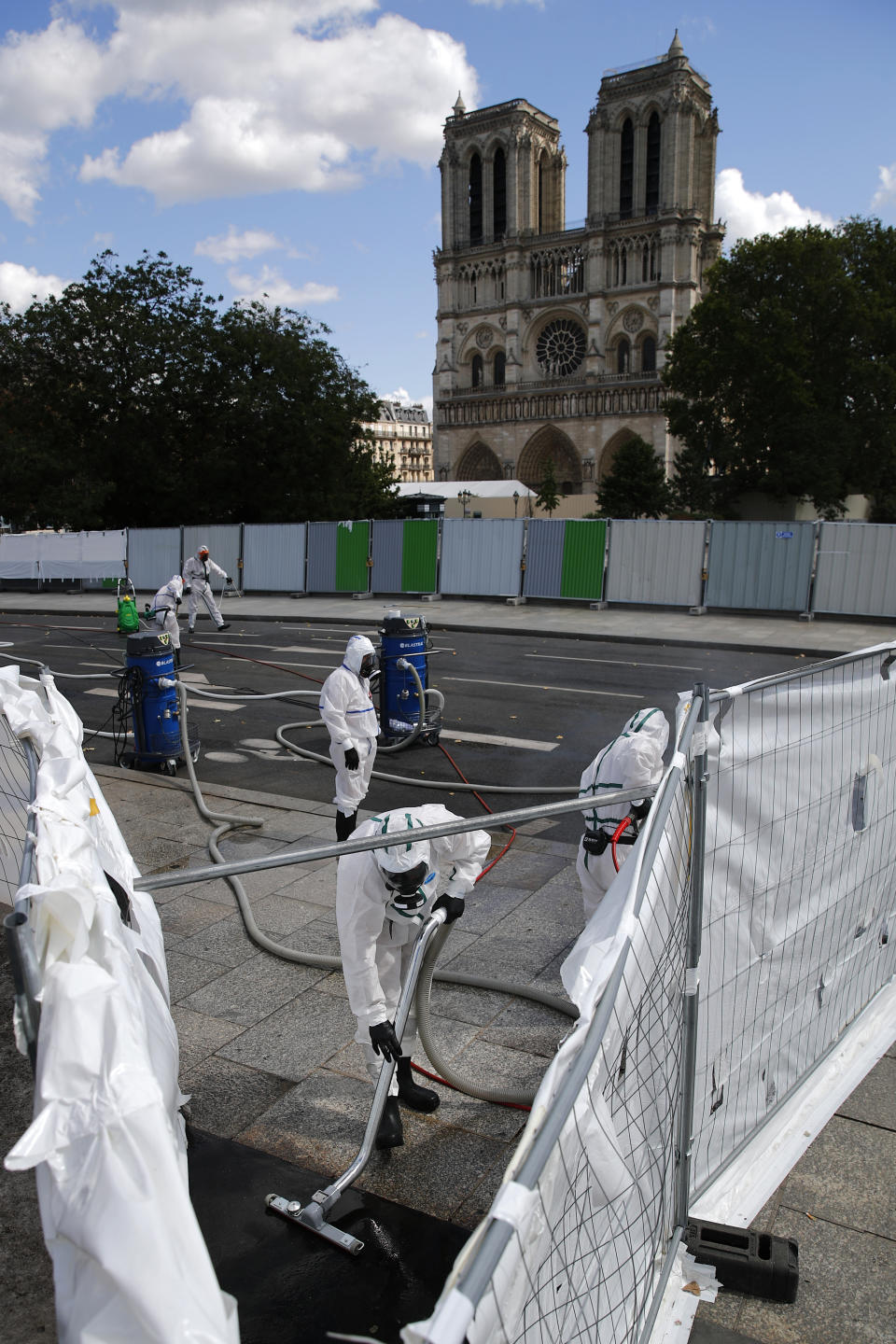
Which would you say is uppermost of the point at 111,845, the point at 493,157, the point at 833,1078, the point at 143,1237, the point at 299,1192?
the point at 493,157

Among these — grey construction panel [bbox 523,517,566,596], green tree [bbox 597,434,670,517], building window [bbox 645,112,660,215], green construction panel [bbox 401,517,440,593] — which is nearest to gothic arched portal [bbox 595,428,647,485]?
green tree [bbox 597,434,670,517]

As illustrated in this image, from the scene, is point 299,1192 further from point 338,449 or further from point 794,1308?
point 338,449

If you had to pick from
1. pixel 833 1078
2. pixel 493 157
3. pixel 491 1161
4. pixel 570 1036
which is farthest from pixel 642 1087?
pixel 493 157

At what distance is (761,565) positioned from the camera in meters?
20.5

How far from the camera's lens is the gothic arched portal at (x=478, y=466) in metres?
79.0

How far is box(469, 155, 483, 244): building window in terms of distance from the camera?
79375 millimetres

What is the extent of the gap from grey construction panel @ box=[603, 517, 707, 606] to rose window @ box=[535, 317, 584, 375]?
58838 mm

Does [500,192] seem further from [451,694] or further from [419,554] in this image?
[451,694]

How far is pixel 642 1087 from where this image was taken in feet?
7.84

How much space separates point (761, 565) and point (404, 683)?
1314 centimetres

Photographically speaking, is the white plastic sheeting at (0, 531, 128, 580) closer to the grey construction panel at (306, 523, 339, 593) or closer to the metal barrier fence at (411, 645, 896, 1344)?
the grey construction panel at (306, 523, 339, 593)

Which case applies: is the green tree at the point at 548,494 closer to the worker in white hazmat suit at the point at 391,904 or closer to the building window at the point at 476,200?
the building window at the point at 476,200

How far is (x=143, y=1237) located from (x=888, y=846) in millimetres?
3725

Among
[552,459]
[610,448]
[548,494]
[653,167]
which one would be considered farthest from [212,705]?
[653,167]
